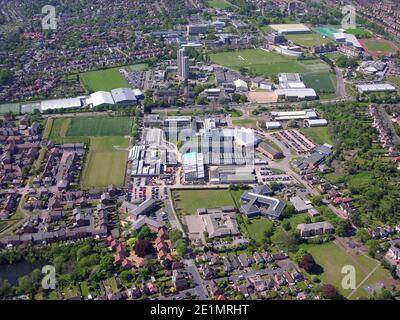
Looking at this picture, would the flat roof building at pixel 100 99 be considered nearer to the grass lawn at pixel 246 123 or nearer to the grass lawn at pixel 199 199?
the grass lawn at pixel 246 123

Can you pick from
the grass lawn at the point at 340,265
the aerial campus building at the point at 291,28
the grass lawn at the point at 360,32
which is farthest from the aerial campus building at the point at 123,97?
the grass lawn at the point at 360,32

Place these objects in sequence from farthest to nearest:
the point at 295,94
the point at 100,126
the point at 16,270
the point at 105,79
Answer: the point at 105,79 < the point at 295,94 < the point at 100,126 < the point at 16,270

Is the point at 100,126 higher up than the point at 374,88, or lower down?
lower down

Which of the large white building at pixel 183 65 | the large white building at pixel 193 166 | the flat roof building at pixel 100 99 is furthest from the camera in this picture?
the large white building at pixel 183 65

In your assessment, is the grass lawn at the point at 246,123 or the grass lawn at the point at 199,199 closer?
the grass lawn at the point at 199,199

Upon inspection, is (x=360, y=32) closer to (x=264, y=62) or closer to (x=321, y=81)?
(x=264, y=62)

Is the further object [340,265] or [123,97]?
[123,97]

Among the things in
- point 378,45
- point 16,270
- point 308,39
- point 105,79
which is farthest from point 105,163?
point 378,45

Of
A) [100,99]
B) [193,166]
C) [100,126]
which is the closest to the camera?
[193,166]
